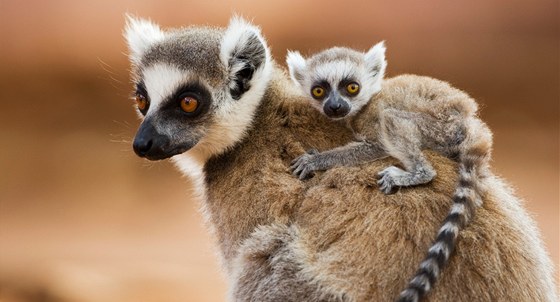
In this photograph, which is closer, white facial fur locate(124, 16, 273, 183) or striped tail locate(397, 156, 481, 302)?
striped tail locate(397, 156, 481, 302)

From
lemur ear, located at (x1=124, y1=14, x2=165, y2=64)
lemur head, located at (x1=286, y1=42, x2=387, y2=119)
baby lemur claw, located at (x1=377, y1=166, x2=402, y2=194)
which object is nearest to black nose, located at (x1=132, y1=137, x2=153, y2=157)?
lemur ear, located at (x1=124, y1=14, x2=165, y2=64)

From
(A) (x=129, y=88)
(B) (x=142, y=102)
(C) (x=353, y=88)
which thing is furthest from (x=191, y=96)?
(A) (x=129, y=88)

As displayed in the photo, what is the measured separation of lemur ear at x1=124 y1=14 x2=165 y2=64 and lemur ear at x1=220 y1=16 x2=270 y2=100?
39cm

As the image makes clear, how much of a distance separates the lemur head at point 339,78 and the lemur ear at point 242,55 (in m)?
0.32

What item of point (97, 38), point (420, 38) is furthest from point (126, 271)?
point (420, 38)

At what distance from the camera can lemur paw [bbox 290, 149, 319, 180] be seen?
9.80 ft

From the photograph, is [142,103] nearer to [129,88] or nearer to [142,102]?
[142,102]

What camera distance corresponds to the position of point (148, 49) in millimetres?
3367

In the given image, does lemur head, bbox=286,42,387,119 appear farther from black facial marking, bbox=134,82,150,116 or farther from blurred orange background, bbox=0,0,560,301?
blurred orange background, bbox=0,0,560,301

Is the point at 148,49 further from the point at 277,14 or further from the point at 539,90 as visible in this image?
the point at 539,90

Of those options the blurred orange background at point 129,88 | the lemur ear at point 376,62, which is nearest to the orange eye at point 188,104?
the lemur ear at point 376,62

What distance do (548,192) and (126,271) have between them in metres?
4.61

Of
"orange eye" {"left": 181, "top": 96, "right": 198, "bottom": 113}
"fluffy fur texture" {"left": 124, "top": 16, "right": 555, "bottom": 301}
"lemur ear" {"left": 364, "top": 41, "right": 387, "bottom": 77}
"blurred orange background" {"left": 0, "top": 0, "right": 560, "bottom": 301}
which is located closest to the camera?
"fluffy fur texture" {"left": 124, "top": 16, "right": 555, "bottom": 301}

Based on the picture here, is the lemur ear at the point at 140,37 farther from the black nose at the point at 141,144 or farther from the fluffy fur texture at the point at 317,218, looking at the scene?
the black nose at the point at 141,144
